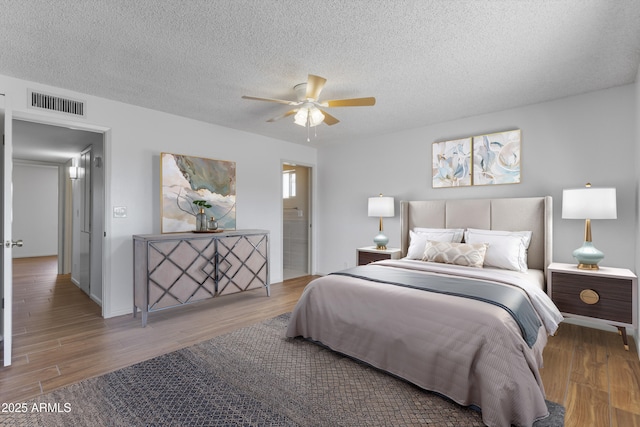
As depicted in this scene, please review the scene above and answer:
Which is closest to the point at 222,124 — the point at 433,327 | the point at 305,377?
the point at 305,377

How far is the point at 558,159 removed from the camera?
3.41 meters

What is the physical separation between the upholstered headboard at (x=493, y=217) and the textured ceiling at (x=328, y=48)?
1196mm

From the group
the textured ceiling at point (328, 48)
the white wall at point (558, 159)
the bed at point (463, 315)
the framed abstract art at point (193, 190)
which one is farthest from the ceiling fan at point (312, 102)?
the white wall at point (558, 159)

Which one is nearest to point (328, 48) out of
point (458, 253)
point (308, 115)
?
point (308, 115)

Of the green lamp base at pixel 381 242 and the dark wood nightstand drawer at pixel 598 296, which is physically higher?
the green lamp base at pixel 381 242

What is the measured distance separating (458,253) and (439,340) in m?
1.53

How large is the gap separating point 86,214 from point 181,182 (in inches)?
73.1

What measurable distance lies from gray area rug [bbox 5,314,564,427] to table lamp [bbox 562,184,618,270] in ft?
5.39

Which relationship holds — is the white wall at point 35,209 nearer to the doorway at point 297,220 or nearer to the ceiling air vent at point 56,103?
the ceiling air vent at point 56,103

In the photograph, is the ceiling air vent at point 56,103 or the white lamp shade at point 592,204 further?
the ceiling air vent at point 56,103

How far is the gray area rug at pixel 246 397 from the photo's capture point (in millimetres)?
1805

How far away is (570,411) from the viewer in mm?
1887

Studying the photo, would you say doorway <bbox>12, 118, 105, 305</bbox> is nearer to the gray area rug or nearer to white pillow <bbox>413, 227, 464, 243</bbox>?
the gray area rug

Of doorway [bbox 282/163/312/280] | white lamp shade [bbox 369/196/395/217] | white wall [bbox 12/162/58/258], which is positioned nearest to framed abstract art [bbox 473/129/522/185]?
white lamp shade [bbox 369/196/395/217]
